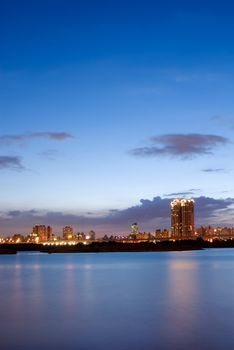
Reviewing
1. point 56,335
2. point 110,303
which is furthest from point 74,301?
point 56,335

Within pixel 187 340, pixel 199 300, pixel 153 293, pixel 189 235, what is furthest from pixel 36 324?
pixel 189 235

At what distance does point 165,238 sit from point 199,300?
433ft

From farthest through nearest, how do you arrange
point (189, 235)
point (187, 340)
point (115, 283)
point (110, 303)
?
point (189, 235)
point (115, 283)
point (110, 303)
point (187, 340)

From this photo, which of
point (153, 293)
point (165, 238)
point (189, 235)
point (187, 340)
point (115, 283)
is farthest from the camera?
point (189, 235)

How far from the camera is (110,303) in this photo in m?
25.9

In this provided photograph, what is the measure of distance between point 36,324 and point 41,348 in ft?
15.3

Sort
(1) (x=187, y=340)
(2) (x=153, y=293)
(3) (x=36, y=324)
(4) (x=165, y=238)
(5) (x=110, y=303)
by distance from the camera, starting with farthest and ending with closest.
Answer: (4) (x=165, y=238) → (2) (x=153, y=293) → (5) (x=110, y=303) → (3) (x=36, y=324) → (1) (x=187, y=340)

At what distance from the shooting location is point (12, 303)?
26453 mm

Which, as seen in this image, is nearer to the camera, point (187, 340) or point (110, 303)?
point (187, 340)

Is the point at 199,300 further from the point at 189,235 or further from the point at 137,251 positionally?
the point at 189,235

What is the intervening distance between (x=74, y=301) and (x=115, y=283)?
10.4 meters

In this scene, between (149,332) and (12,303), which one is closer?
(149,332)

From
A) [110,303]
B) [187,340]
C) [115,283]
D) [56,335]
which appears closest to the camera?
[187,340]

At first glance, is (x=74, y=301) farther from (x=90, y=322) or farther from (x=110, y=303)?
(x=90, y=322)
